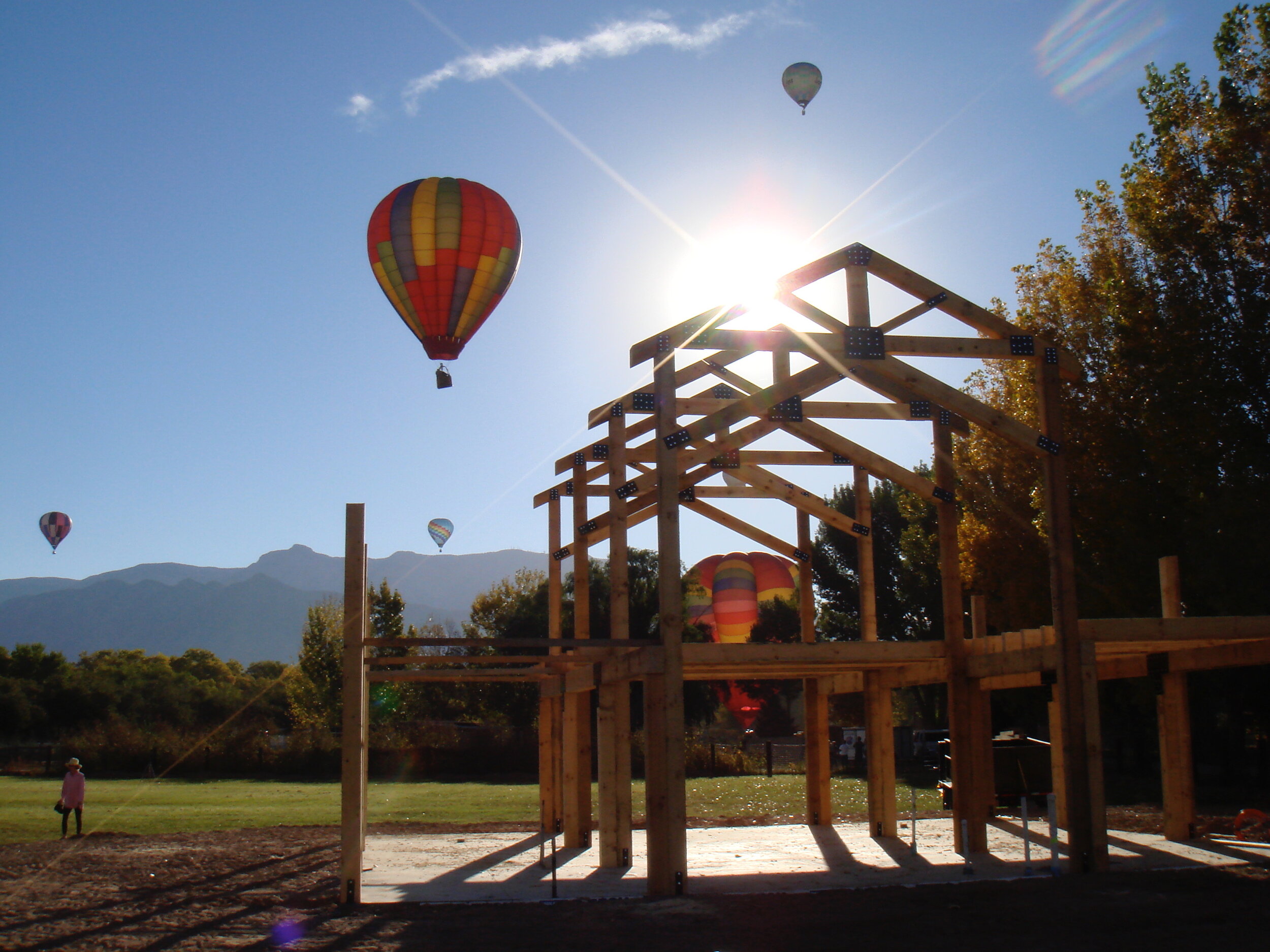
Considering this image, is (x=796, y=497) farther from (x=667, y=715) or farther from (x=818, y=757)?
(x=667, y=715)

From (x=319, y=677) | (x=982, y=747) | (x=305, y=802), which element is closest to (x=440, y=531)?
(x=319, y=677)

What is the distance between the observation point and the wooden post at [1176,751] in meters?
15.7

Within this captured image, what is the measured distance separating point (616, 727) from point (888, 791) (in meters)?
5.54

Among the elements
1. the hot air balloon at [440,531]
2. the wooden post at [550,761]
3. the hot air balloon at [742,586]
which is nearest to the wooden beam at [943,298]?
the hot air balloon at [742,586]

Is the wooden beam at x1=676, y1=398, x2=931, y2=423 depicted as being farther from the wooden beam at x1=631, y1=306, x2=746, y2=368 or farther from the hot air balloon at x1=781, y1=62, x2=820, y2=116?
the hot air balloon at x1=781, y1=62, x2=820, y2=116

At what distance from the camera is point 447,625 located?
116625mm

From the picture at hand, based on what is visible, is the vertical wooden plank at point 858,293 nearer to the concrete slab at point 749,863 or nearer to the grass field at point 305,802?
the concrete slab at point 749,863

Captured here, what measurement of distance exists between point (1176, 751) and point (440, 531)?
1570 inches

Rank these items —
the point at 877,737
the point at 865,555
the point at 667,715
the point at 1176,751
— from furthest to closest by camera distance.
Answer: the point at 865,555 → the point at 877,737 → the point at 1176,751 → the point at 667,715

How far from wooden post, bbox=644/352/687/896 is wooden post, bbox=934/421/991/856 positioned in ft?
15.8

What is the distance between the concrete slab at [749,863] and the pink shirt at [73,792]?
17.8 feet

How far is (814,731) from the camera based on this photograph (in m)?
19.5

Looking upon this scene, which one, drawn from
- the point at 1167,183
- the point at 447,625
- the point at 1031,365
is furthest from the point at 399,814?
the point at 447,625

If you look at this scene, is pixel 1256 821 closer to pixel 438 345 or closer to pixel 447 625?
pixel 438 345
